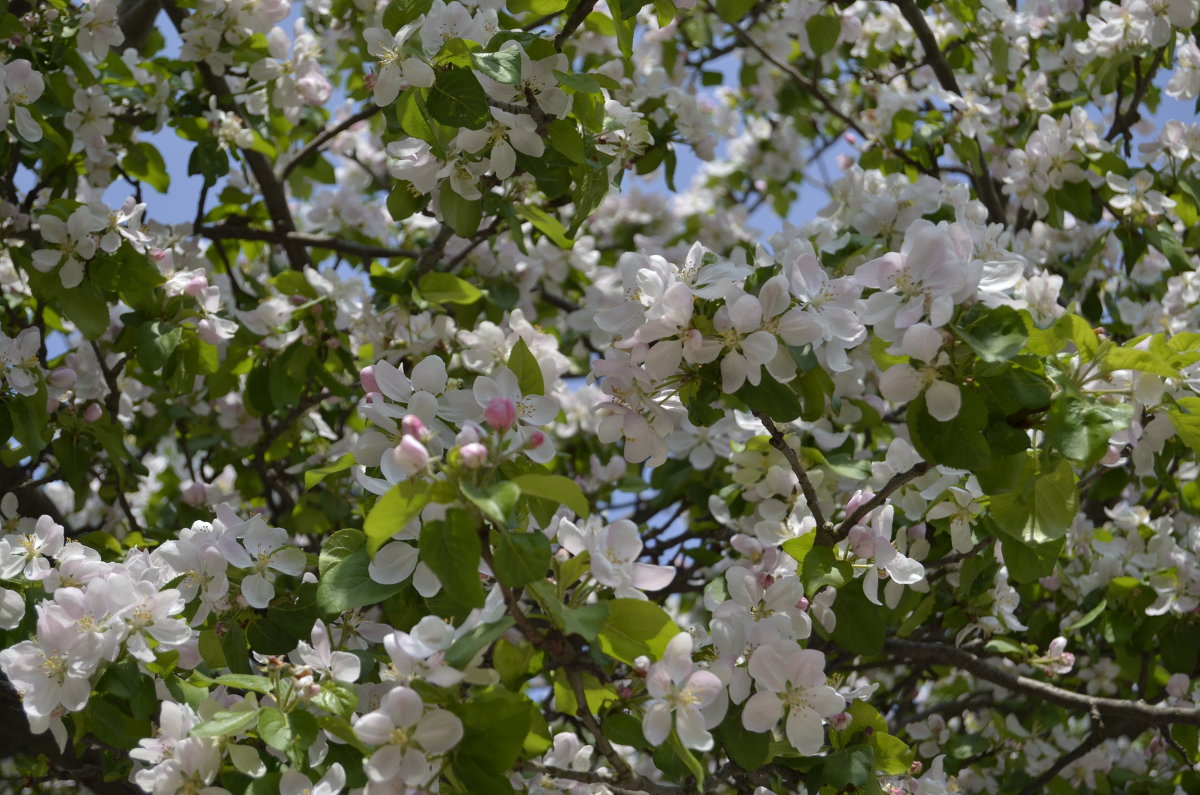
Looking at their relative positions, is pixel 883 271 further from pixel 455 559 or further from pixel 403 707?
pixel 403 707

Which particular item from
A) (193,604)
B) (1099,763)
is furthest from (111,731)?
(1099,763)

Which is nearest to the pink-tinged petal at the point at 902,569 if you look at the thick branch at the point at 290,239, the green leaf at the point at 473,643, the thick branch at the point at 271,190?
the green leaf at the point at 473,643

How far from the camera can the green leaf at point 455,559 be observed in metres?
1.36

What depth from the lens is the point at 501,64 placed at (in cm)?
180

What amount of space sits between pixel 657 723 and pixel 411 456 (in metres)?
0.49

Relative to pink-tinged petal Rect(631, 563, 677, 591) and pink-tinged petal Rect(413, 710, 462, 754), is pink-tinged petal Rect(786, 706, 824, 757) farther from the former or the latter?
pink-tinged petal Rect(413, 710, 462, 754)

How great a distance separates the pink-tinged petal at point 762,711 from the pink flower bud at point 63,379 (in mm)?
1814

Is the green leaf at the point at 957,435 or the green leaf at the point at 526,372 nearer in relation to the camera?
the green leaf at the point at 957,435

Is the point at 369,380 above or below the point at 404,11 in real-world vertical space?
below

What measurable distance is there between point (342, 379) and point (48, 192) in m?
1.09

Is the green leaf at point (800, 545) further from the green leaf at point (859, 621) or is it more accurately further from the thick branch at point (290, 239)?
the thick branch at point (290, 239)

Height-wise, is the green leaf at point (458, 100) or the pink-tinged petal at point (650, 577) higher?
the green leaf at point (458, 100)

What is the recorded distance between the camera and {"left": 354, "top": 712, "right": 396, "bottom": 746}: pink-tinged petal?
1.36 m

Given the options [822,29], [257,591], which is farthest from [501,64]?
[822,29]
